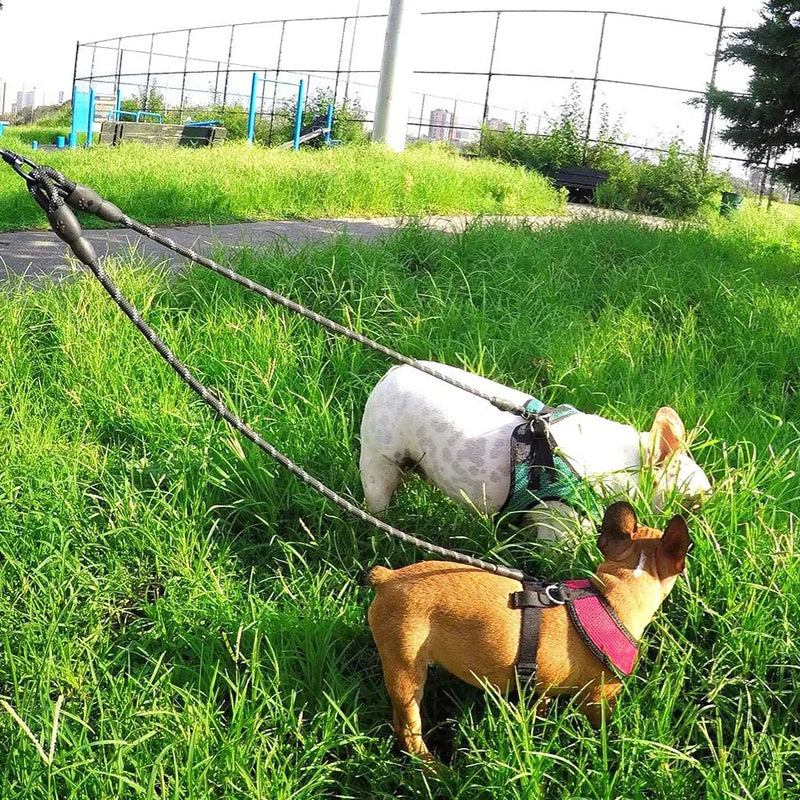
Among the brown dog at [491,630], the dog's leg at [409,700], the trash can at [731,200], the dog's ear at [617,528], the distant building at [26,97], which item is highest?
the distant building at [26,97]

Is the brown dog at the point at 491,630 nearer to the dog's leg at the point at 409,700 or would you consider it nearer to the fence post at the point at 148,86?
the dog's leg at the point at 409,700

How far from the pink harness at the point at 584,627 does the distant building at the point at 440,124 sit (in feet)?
69.3

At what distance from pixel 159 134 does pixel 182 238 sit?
1221 centimetres

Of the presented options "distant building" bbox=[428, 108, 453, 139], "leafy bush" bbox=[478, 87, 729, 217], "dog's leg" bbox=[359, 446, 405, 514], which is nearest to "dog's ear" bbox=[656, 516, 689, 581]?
"dog's leg" bbox=[359, 446, 405, 514]

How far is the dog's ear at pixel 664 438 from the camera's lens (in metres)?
2.55

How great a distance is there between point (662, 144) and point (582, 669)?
15.7 meters

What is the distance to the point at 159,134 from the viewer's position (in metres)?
17.9

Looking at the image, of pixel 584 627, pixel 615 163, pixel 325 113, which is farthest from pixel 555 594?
pixel 325 113

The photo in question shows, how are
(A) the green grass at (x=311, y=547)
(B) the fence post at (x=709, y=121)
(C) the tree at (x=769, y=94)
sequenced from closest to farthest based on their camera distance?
(A) the green grass at (x=311, y=547), (C) the tree at (x=769, y=94), (B) the fence post at (x=709, y=121)

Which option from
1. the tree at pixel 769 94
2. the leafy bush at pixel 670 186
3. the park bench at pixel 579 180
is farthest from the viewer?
the park bench at pixel 579 180

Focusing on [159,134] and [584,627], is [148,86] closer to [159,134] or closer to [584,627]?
[159,134]

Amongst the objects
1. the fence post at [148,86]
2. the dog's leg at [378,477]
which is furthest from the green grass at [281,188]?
the fence post at [148,86]

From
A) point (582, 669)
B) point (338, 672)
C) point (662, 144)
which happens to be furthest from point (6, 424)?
point (662, 144)

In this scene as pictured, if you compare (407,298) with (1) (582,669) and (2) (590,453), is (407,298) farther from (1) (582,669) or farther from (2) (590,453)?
(1) (582,669)
